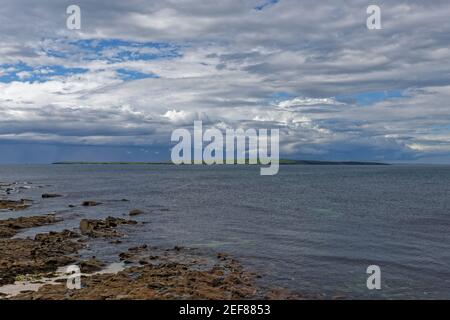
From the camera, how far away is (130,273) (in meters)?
31.7

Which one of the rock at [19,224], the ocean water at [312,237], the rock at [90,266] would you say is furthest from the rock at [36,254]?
the rock at [19,224]

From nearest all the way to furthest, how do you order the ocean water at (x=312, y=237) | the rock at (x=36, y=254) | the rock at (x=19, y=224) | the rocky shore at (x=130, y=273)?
the rocky shore at (x=130, y=273) < the rock at (x=36, y=254) < the ocean water at (x=312, y=237) < the rock at (x=19, y=224)

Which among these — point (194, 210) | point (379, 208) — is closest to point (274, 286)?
point (194, 210)

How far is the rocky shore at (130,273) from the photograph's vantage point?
2630 centimetres

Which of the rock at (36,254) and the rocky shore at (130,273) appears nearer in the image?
the rocky shore at (130,273)

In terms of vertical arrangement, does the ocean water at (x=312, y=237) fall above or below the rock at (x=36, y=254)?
below

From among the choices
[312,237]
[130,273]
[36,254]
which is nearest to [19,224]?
[36,254]

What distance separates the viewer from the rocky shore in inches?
1035

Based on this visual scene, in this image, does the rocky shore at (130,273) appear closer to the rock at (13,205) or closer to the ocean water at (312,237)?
the ocean water at (312,237)

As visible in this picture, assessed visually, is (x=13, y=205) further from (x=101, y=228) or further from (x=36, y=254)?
(x=36, y=254)

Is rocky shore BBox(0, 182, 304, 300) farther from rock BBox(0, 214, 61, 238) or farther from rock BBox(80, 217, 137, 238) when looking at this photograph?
rock BBox(0, 214, 61, 238)

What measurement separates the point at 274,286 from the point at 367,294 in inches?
251

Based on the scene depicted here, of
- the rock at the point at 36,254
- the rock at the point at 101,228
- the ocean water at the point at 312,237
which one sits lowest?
the ocean water at the point at 312,237
